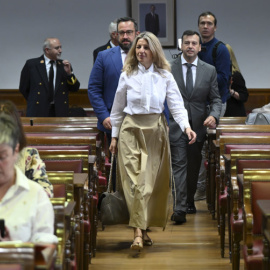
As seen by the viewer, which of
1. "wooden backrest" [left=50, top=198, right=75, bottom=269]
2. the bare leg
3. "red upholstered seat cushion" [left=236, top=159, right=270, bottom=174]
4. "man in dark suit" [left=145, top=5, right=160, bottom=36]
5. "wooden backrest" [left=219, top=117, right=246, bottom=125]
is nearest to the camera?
"wooden backrest" [left=50, top=198, right=75, bottom=269]

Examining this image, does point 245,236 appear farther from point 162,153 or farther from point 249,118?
point 249,118

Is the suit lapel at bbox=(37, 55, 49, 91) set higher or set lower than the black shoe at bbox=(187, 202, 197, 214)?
higher

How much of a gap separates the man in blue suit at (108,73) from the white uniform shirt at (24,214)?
397 cm

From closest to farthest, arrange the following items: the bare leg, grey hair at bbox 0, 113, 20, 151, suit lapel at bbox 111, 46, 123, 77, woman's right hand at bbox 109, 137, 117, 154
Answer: grey hair at bbox 0, 113, 20, 151 → the bare leg → woman's right hand at bbox 109, 137, 117, 154 → suit lapel at bbox 111, 46, 123, 77

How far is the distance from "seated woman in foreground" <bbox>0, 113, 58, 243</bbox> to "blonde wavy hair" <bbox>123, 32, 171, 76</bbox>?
3042mm

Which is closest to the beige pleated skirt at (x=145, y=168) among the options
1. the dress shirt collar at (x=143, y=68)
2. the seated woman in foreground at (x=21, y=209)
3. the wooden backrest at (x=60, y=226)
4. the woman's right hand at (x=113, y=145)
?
the woman's right hand at (x=113, y=145)

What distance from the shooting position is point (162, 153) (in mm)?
6074

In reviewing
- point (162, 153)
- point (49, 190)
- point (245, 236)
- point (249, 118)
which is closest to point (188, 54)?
point (249, 118)

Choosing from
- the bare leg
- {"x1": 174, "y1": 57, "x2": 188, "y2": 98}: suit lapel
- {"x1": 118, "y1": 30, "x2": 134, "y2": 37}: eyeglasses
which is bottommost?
the bare leg

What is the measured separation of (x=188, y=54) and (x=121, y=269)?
2762 mm

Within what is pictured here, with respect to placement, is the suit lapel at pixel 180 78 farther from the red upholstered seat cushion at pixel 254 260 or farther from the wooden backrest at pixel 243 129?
the red upholstered seat cushion at pixel 254 260

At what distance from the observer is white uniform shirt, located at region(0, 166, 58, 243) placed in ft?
9.95

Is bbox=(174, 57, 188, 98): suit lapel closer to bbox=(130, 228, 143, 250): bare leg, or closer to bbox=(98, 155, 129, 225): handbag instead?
bbox=(98, 155, 129, 225): handbag

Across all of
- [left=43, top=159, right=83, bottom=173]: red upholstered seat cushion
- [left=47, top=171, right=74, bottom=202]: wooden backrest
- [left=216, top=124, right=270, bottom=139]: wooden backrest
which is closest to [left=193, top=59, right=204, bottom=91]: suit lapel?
[left=216, top=124, right=270, bottom=139]: wooden backrest
